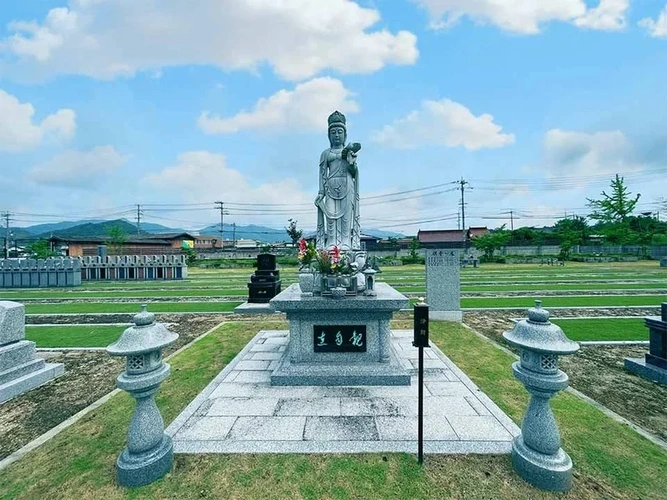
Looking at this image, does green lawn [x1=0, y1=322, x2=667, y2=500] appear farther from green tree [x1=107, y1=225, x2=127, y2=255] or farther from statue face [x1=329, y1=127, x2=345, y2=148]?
green tree [x1=107, y1=225, x2=127, y2=255]

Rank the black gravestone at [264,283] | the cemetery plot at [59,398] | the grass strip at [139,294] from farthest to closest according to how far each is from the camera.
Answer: the grass strip at [139,294], the black gravestone at [264,283], the cemetery plot at [59,398]

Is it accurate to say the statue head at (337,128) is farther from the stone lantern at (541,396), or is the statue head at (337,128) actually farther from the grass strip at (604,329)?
the grass strip at (604,329)

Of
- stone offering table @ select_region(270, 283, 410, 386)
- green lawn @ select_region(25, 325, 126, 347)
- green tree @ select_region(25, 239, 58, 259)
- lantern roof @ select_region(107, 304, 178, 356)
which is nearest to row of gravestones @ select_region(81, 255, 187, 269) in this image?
green lawn @ select_region(25, 325, 126, 347)

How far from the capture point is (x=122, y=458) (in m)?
3.20

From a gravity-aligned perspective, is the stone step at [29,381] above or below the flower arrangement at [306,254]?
below

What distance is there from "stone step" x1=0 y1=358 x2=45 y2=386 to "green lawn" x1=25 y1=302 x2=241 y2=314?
662 centimetres

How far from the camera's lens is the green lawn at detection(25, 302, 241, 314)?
12500mm

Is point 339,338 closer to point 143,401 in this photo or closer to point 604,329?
point 143,401

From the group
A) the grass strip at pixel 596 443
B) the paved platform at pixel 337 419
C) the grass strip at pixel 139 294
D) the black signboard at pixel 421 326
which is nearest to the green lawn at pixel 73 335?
the paved platform at pixel 337 419

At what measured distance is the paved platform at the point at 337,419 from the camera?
362cm

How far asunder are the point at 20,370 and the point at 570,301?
17.2m

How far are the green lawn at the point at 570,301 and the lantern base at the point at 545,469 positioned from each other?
10.1m

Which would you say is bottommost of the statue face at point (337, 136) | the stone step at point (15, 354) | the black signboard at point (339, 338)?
the stone step at point (15, 354)

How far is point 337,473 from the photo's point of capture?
10.5 feet
